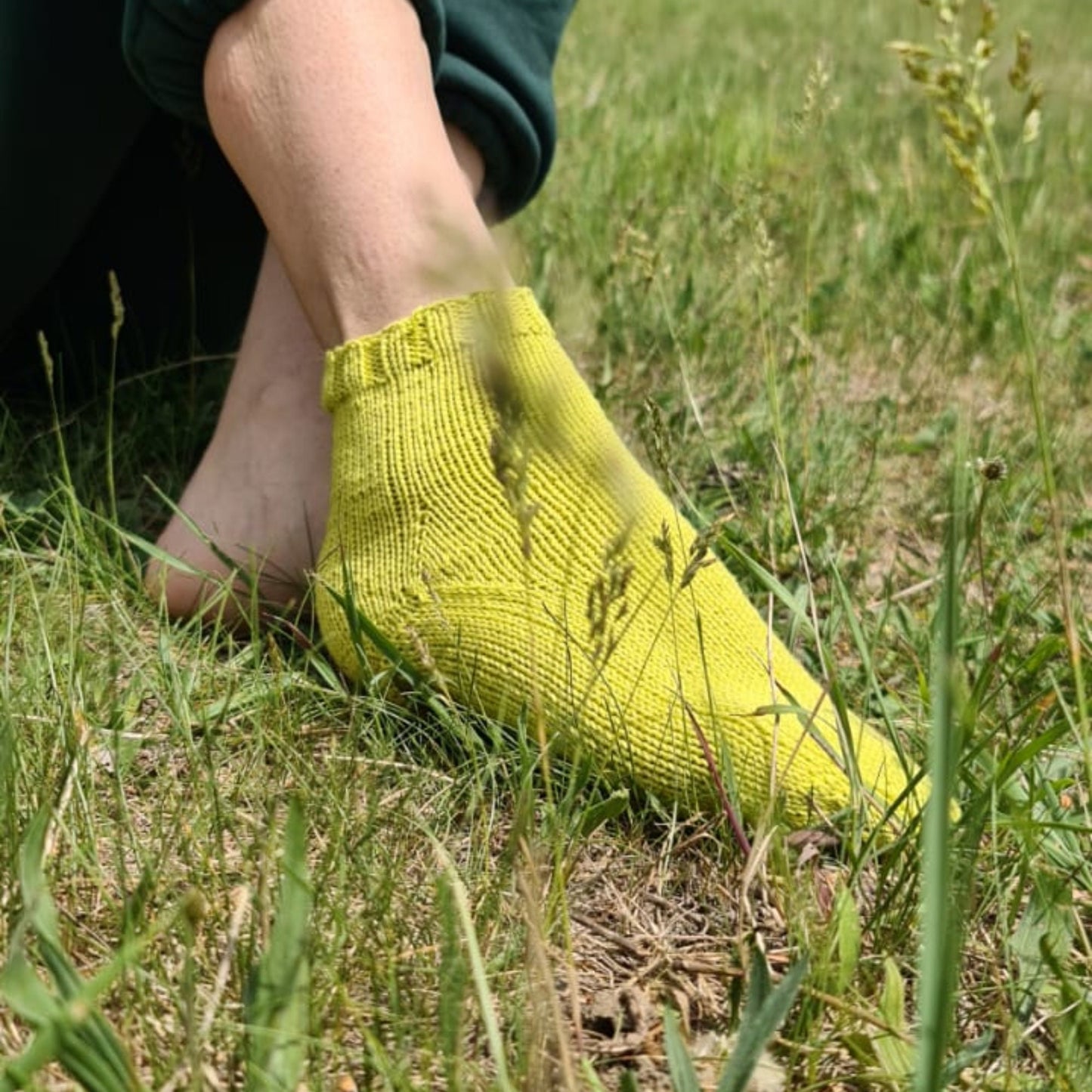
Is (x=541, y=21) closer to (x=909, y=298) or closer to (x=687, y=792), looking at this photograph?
(x=687, y=792)

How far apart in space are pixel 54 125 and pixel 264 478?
371 millimetres

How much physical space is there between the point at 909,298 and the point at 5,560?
4.11 ft

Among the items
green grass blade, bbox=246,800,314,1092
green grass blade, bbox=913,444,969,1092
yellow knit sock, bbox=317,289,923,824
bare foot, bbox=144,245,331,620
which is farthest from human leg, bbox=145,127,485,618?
green grass blade, bbox=913,444,969,1092

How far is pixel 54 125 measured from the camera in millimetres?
1371

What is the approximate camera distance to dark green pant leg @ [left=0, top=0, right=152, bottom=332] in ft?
4.39

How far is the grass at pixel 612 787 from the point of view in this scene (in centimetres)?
74

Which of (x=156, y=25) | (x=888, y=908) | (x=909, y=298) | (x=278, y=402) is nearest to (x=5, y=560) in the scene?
(x=278, y=402)

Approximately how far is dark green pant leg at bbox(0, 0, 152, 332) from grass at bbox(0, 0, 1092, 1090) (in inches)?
7.2

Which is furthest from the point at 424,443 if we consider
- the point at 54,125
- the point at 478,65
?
the point at 54,125

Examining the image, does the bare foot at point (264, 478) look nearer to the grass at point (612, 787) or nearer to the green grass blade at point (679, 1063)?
the grass at point (612, 787)

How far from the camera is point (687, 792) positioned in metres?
1.01

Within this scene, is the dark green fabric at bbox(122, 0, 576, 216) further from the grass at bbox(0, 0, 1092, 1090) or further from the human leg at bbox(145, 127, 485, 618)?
the grass at bbox(0, 0, 1092, 1090)

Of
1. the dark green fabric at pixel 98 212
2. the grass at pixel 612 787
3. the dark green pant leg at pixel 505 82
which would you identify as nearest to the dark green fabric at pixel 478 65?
the dark green pant leg at pixel 505 82

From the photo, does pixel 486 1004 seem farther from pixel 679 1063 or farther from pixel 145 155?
pixel 145 155
